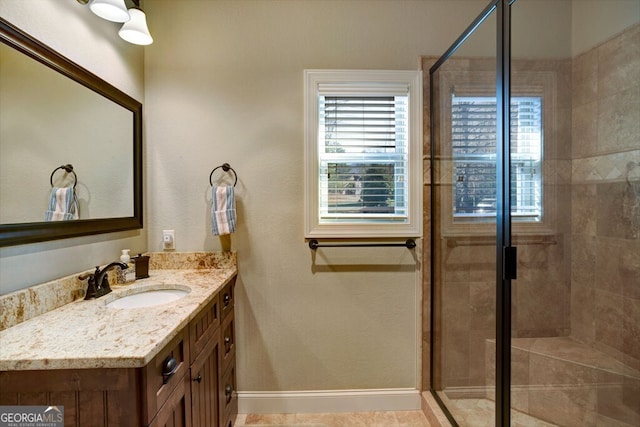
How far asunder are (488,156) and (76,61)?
6.89ft

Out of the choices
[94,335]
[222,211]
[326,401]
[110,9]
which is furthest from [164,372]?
[110,9]

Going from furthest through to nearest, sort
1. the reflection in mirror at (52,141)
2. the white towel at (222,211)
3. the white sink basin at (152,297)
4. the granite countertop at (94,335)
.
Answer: the white towel at (222,211)
the white sink basin at (152,297)
the reflection in mirror at (52,141)
the granite countertop at (94,335)

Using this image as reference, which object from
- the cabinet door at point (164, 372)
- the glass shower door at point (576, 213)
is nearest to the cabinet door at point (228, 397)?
the cabinet door at point (164, 372)

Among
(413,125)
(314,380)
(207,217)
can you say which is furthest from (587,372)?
(207,217)

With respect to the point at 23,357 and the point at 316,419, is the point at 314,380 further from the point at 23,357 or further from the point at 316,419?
the point at 23,357

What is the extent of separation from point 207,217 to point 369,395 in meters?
1.63

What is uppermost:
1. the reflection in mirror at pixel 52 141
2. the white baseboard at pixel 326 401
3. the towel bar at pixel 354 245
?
the reflection in mirror at pixel 52 141

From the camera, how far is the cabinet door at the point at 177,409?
0.83 m

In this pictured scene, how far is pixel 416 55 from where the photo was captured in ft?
5.90

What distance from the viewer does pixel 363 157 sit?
1.81 metres

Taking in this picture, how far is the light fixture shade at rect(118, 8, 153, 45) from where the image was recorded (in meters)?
1.43

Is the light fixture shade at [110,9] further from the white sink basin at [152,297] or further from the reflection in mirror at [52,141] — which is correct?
the white sink basin at [152,297]

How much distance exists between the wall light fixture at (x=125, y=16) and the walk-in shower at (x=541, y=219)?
1736 millimetres

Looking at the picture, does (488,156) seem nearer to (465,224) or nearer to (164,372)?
(465,224)
